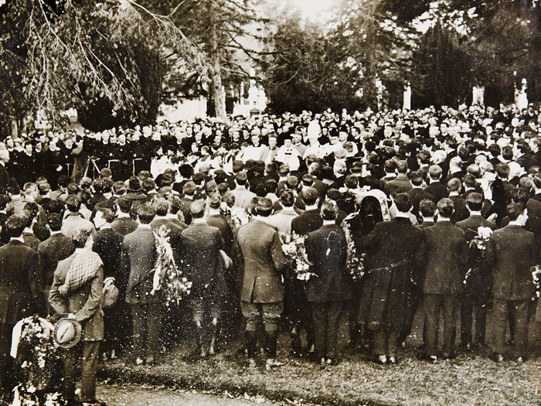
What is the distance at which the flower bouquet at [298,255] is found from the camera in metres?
4.39

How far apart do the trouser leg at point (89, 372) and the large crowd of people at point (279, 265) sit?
0.04 feet

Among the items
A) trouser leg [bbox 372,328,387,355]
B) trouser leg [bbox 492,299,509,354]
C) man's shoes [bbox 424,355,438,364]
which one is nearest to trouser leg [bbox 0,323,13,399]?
trouser leg [bbox 372,328,387,355]

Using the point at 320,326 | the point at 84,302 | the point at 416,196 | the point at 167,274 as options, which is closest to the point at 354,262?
the point at 320,326

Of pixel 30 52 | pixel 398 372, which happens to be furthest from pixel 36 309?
pixel 398 372

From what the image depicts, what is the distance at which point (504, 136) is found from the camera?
16.6ft

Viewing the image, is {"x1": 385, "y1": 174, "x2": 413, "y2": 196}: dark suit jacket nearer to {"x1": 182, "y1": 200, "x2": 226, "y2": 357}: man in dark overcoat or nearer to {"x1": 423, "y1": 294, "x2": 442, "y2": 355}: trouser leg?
{"x1": 423, "y1": 294, "x2": 442, "y2": 355}: trouser leg

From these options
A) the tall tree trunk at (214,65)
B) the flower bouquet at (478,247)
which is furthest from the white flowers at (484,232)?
the tall tree trunk at (214,65)

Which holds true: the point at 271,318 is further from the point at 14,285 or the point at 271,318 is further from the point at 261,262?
the point at 14,285

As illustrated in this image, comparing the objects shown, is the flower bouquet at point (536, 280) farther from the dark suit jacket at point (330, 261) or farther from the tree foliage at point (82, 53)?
the tree foliage at point (82, 53)

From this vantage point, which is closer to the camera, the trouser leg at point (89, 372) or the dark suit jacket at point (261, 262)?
the trouser leg at point (89, 372)

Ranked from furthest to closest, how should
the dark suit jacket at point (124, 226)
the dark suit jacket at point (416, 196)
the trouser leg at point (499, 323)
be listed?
1. the dark suit jacket at point (416, 196)
2. the dark suit jacket at point (124, 226)
3. the trouser leg at point (499, 323)

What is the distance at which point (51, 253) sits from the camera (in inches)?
169

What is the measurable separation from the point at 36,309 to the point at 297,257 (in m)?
2.31

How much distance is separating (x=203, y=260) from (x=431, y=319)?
2010 mm
